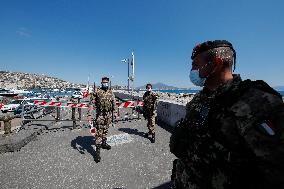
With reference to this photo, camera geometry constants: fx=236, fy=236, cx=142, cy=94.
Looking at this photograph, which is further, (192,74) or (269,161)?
(192,74)

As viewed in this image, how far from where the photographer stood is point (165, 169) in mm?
6609

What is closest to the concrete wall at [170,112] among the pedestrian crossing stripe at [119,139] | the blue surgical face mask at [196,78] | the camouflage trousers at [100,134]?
the pedestrian crossing stripe at [119,139]

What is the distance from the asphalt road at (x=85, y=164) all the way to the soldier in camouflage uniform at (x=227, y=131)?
13.3 ft

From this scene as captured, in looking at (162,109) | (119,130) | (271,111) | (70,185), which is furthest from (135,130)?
(271,111)

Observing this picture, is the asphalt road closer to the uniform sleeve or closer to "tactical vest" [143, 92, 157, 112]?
"tactical vest" [143, 92, 157, 112]

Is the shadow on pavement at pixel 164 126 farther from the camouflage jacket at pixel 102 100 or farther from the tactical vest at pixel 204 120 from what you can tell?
the tactical vest at pixel 204 120

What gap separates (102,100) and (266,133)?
7.18 meters

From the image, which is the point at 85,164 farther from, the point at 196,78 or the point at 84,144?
the point at 196,78

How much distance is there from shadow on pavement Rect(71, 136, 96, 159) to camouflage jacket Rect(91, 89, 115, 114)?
4.74 ft

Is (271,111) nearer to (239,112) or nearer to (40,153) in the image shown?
(239,112)

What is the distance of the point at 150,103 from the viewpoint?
9.97m

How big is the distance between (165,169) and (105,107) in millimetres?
2991

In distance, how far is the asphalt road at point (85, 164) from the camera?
5.74 m

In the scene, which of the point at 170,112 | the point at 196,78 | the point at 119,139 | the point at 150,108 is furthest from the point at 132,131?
the point at 196,78
